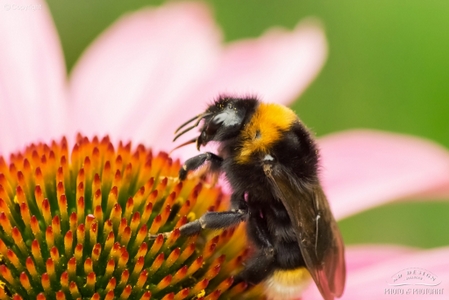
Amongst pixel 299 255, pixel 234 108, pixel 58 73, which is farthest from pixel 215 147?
pixel 58 73

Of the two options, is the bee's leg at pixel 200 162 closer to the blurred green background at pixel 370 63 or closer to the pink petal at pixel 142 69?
the pink petal at pixel 142 69

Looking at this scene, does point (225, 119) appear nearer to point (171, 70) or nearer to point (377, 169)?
point (377, 169)

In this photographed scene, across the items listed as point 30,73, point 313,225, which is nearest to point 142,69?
point 30,73

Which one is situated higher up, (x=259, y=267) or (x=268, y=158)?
(x=268, y=158)

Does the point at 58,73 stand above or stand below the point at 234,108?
above

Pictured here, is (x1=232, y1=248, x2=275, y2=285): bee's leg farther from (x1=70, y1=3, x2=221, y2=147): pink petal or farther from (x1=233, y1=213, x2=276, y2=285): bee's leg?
(x1=70, y1=3, x2=221, y2=147): pink petal

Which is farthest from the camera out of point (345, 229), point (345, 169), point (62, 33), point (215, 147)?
point (62, 33)

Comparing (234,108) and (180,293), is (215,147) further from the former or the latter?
(180,293)
